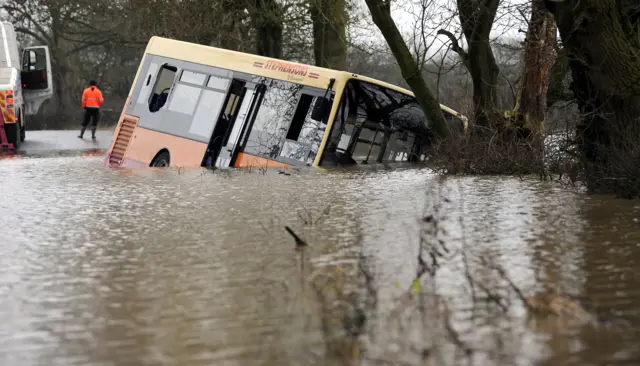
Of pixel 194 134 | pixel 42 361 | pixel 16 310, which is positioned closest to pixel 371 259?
pixel 16 310

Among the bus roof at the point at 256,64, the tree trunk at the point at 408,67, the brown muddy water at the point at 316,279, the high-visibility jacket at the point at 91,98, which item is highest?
the tree trunk at the point at 408,67

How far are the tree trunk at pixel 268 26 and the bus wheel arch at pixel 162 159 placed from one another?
437 inches

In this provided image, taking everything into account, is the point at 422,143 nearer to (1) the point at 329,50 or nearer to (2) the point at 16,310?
(1) the point at 329,50

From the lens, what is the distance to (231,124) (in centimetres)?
1880

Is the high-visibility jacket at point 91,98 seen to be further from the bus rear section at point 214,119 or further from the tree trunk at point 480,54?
the tree trunk at point 480,54

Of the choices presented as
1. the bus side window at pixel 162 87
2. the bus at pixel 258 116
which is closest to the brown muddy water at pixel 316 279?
the bus at pixel 258 116

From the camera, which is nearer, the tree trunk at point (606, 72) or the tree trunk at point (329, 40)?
the tree trunk at point (606, 72)

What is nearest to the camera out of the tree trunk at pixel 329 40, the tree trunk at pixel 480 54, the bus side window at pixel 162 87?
the tree trunk at pixel 480 54

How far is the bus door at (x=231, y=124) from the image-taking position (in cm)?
1866

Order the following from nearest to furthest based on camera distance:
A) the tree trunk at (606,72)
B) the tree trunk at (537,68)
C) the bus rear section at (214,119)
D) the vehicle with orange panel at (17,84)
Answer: the tree trunk at (606,72)
the tree trunk at (537,68)
the bus rear section at (214,119)
the vehicle with orange panel at (17,84)

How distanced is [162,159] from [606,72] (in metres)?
10.1

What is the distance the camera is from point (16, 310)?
17.4 feet

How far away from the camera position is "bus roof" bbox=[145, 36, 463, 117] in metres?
18.0

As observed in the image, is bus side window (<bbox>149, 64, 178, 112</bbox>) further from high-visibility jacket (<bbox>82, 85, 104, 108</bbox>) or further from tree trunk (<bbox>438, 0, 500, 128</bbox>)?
high-visibility jacket (<bbox>82, 85, 104, 108</bbox>)
